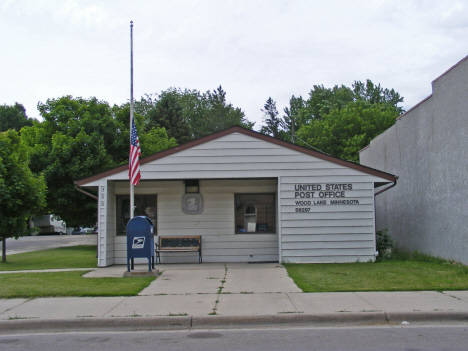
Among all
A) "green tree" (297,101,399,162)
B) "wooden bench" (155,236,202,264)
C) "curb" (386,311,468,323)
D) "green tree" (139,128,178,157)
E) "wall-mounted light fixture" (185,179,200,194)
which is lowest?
"curb" (386,311,468,323)

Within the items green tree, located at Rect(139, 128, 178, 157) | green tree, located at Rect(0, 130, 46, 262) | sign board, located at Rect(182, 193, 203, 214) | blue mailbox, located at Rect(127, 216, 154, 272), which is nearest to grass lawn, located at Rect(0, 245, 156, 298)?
blue mailbox, located at Rect(127, 216, 154, 272)

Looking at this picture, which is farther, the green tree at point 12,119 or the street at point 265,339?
the green tree at point 12,119

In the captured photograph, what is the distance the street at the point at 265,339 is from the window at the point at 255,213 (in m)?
8.14

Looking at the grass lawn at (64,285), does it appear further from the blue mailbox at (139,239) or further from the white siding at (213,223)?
the white siding at (213,223)

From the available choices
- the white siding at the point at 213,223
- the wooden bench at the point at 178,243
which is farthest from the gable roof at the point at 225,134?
the wooden bench at the point at 178,243

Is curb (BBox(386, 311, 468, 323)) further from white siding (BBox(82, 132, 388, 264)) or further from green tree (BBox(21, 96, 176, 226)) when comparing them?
green tree (BBox(21, 96, 176, 226))


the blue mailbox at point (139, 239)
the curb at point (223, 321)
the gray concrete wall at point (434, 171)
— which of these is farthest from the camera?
the gray concrete wall at point (434, 171)

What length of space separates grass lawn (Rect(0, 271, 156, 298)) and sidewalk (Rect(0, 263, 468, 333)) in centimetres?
33

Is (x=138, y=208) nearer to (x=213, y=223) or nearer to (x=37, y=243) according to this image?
(x=213, y=223)

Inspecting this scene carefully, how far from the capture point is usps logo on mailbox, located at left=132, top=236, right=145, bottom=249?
1192 cm

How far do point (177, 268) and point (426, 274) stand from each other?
657 cm

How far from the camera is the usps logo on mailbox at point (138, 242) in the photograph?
11922 millimetres

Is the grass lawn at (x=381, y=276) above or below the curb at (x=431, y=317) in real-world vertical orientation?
above

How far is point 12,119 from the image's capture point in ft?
211
